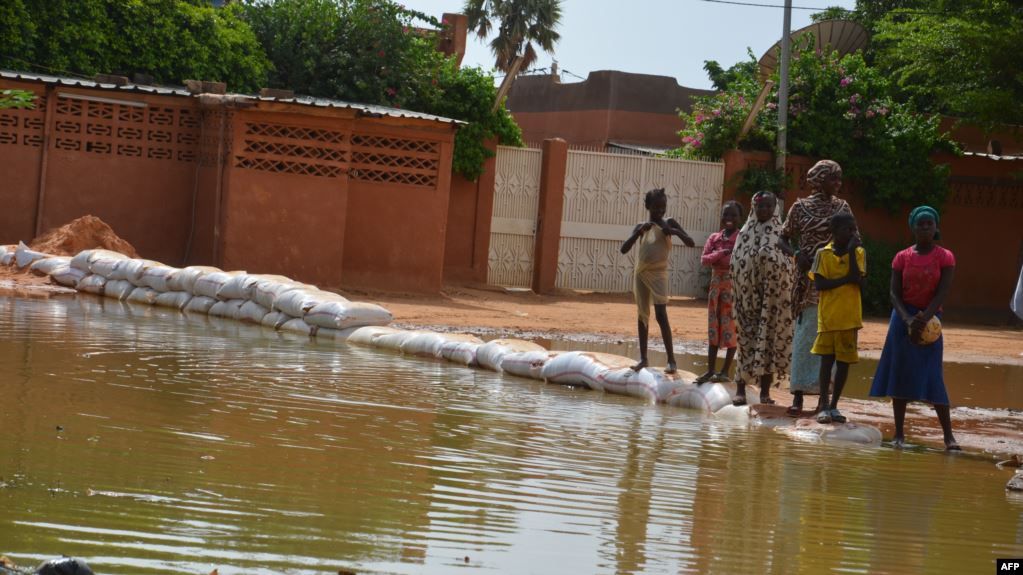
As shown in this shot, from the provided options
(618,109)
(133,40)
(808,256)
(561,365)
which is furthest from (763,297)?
(618,109)

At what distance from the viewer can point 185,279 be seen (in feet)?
47.4

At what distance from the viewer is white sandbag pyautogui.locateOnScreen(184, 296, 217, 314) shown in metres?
14.1

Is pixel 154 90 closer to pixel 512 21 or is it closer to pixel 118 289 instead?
pixel 118 289

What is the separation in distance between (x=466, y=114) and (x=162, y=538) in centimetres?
1777

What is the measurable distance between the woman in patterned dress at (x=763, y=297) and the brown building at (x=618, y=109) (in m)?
22.9

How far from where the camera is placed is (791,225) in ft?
28.2

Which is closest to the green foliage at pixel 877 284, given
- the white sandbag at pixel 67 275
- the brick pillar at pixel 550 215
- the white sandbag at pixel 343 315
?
the brick pillar at pixel 550 215

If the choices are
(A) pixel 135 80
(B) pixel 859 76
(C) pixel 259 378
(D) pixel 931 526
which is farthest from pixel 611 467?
(B) pixel 859 76

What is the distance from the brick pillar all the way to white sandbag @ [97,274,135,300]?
24.7 ft

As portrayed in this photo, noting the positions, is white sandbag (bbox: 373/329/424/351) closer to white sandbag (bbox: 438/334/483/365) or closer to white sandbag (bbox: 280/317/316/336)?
white sandbag (bbox: 438/334/483/365)

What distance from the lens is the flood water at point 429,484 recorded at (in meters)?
4.27

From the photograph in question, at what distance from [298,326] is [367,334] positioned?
A: 0.99 meters

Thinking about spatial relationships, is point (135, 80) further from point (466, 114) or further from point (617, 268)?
point (617, 268)

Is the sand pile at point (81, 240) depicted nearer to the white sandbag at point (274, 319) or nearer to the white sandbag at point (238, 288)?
the white sandbag at point (238, 288)
